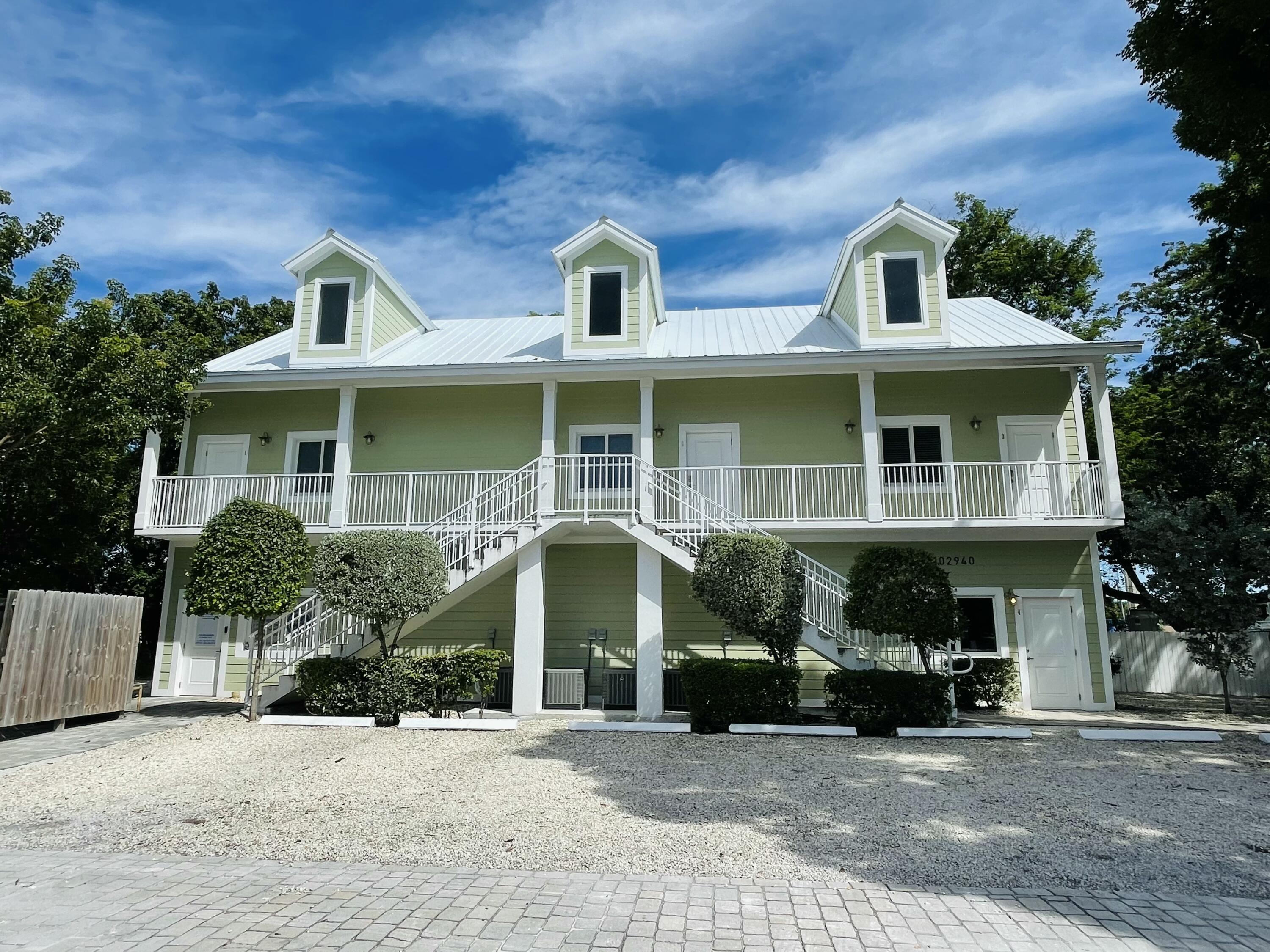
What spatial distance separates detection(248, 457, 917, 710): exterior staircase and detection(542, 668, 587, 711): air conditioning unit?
2079mm

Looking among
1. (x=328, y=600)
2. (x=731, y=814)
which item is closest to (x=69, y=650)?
(x=328, y=600)

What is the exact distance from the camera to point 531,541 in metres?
12.7

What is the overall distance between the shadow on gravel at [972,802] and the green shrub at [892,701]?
497 millimetres

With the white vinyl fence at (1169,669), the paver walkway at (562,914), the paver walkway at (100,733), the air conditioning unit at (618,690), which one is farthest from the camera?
the white vinyl fence at (1169,669)

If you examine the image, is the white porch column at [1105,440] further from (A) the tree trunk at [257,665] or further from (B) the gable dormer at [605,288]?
(A) the tree trunk at [257,665]

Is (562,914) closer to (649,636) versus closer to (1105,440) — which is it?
(649,636)

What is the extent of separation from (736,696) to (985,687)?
600cm

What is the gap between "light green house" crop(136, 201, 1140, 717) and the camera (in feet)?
44.0

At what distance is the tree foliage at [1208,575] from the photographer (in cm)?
1312

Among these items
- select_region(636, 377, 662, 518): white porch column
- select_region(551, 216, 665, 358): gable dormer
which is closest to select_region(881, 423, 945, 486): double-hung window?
select_region(636, 377, 662, 518): white porch column

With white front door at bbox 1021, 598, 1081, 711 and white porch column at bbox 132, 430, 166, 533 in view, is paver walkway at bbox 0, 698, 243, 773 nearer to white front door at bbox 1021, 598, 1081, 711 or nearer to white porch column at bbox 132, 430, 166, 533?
white porch column at bbox 132, 430, 166, 533

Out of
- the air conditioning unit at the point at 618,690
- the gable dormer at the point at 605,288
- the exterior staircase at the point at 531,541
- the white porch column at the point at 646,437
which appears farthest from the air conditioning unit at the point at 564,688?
the gable dormer at the point at 605,288

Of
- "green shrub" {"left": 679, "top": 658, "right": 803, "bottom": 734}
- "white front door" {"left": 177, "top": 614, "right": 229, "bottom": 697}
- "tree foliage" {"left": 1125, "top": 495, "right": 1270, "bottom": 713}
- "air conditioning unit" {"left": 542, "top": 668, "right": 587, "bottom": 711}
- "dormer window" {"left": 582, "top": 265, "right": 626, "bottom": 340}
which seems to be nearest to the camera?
"green shrub" {"left": 679, "top": 658, "right": 803, "bottom": 734}

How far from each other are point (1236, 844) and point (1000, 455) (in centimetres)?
1043
